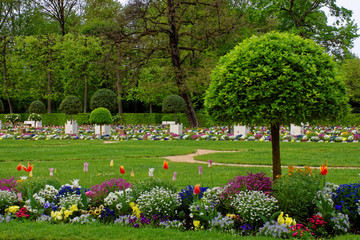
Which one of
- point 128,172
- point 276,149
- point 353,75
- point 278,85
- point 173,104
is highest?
point 353,75

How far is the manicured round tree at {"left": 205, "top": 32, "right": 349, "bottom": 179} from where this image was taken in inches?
192

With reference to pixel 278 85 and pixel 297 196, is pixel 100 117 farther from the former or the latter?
pixel 297 196

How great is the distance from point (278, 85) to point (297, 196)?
55.8 inches

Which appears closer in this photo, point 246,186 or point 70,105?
point 246,186

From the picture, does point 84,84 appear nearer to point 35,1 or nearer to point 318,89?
point 35,1

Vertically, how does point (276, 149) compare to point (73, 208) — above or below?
above

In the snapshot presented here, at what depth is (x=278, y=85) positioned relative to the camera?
15.9ft

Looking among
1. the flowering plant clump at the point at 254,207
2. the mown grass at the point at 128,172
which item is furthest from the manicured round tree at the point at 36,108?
the flowering plant clump at the point at 254,207

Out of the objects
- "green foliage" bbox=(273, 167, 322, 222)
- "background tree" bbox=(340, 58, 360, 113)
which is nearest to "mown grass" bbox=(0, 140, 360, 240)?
"green foliage" bbox=(273, 167, 322, 222)

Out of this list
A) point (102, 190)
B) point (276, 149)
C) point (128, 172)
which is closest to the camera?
point (102, 190)

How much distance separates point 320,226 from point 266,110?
5.28ft

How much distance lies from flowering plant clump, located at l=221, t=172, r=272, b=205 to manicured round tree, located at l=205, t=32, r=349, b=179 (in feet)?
2.57

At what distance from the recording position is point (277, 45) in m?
5.09

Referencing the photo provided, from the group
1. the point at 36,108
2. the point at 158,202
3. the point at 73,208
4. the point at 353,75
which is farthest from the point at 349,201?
the point at 353,75
